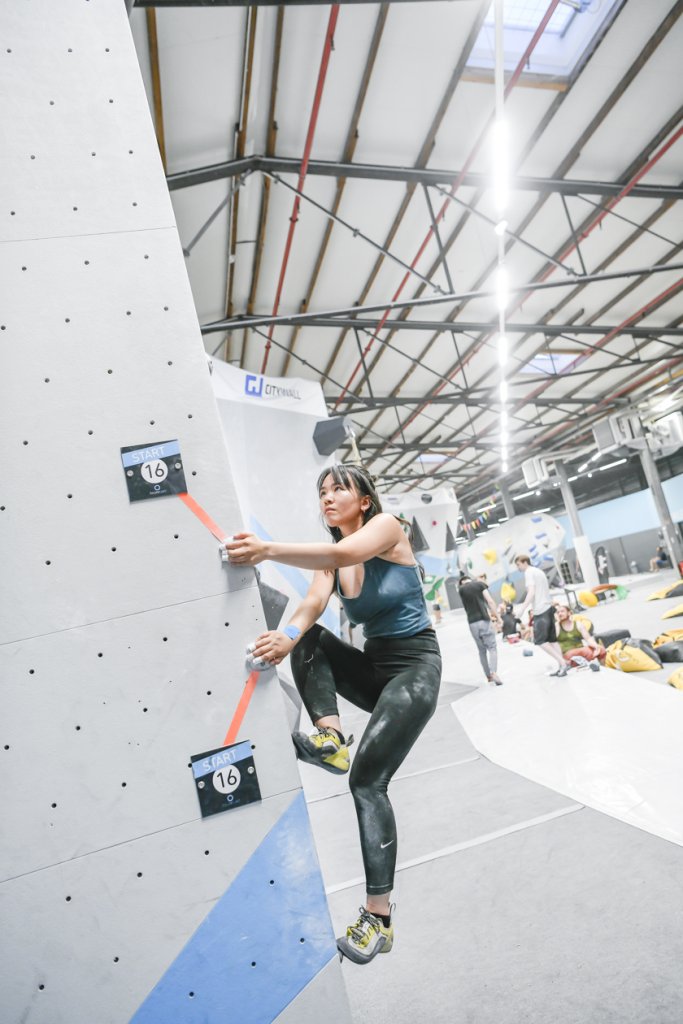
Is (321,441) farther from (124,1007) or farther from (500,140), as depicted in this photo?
(124,1007)

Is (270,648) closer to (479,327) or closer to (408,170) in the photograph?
(408,170)

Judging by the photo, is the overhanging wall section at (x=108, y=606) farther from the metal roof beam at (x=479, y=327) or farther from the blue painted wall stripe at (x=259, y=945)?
the metal roof beam at (x=479, y=327)

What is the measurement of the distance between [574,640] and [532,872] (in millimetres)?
5099

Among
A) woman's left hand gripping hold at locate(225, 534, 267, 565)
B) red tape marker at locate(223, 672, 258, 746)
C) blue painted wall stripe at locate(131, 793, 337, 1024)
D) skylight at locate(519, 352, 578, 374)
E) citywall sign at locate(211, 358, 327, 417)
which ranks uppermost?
skylight at locate(519, 352, 578, 374)

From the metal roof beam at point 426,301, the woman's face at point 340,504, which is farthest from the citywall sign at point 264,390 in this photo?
the woman's face at point 340,504

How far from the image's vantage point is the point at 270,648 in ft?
5.67

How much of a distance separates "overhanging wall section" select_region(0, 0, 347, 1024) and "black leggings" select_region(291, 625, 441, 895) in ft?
0.63

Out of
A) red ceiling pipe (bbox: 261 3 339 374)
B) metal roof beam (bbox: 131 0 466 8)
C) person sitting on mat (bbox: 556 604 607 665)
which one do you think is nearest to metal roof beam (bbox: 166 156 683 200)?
red ceiling pipe (bbox: 261 3 339 374)

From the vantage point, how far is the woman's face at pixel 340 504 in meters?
2.13

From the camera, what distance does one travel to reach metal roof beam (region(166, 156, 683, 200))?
234 inches

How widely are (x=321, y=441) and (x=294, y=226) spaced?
8.90 feet

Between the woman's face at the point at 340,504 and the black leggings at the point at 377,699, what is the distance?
40 centimetres

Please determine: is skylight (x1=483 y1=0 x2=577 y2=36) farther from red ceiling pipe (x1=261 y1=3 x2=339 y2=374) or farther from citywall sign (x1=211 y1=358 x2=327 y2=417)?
citywall sign (x1=211 y1=358 x2=327 y2=417)

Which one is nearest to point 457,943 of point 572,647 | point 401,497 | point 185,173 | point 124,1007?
point 124,1007
